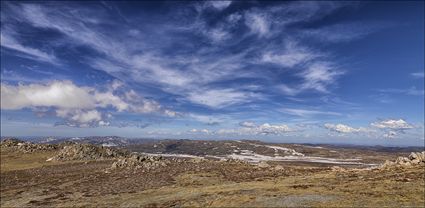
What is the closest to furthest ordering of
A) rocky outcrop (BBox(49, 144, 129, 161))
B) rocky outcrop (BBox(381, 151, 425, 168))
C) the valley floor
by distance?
the valley floor
rocky outcrop (BBox(381, 151, 425, 168))
rocky outcrop (BBox(49, 144, 129, 161))

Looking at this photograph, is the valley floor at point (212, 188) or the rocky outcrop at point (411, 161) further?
the rocky outcrop at point (411, 161)

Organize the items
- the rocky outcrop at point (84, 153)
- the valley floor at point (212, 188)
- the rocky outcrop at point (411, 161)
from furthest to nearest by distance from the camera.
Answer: the rocky outcrop at point (84, 153)
the rocky outcrop at point (411, 161)
the valley floor at point (212, 188)

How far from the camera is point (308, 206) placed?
4259 cm

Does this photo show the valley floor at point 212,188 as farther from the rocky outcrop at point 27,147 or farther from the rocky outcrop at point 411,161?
the rocky outcrop at point 27,147

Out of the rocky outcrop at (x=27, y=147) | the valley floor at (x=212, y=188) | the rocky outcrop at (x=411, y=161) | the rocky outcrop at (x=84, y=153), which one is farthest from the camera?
the rocky outcrop at (x=27, y=147)

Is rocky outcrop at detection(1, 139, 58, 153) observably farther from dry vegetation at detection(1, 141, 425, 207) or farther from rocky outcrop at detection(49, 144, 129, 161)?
dry vegetation at detection(1, 141, 425, 207)

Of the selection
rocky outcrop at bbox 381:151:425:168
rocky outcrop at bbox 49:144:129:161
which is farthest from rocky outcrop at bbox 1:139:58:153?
rocky outcrop at bbox 381:151:425:168

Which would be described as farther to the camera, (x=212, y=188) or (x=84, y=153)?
(x=84, y=153)

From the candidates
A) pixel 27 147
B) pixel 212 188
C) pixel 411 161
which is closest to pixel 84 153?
pixel 27 147

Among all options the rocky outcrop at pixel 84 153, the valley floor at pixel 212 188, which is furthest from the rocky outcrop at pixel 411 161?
the rocky outcrop at pixel 84 153

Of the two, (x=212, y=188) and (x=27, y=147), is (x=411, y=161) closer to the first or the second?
(x=212, y=188)

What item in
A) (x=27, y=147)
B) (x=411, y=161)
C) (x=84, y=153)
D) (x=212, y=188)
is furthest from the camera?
(x=27, y=147)

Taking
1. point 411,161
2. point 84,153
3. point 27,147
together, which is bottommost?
point 84,153

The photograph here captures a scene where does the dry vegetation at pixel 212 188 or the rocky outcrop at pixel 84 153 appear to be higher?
the rocky outcrop at pixel 84 153
